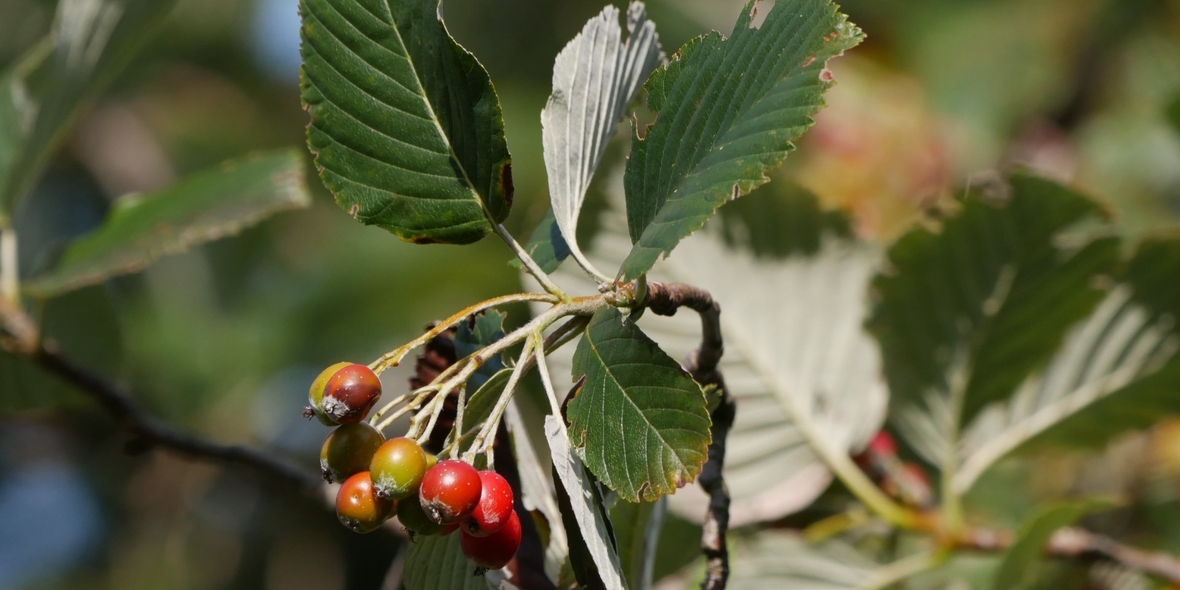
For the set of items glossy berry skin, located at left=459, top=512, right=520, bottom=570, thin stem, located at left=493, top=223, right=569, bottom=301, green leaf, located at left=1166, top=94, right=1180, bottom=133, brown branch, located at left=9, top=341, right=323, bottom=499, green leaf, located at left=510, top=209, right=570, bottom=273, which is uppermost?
green leaf, located at left=1166, top=94, right=1180, bottom=133

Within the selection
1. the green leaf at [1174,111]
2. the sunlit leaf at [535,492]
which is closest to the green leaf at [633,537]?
the sunlit leaf at [535,492]

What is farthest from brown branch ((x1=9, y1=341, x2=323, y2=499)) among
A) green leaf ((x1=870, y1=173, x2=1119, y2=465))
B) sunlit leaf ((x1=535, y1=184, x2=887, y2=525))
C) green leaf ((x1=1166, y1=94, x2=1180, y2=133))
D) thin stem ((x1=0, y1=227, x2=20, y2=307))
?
green leaf ((x1=1166, y1=94, x2=1180, y2=133))

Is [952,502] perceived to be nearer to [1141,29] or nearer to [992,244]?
[992,244]

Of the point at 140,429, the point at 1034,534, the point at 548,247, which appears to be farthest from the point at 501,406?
the point at 140,429

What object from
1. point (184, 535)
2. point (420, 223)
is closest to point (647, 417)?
point (420, 223)

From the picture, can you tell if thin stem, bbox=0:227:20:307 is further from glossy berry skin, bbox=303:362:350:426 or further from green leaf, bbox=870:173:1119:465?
green leaf, bbox=870:173:1119:465

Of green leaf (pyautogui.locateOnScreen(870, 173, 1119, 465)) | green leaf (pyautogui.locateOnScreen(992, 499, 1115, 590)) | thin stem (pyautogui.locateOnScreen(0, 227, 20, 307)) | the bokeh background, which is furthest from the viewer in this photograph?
the bokeh background
